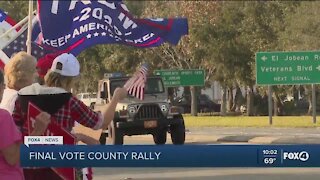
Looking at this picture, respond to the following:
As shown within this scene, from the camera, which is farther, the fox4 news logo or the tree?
the tree

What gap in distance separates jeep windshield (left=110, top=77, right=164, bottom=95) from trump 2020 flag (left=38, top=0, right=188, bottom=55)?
32.8ft

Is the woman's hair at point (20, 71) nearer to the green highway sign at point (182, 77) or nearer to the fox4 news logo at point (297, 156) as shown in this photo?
the fox4 news logo at point (297, 156)

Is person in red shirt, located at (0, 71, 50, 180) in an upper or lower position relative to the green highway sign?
lower

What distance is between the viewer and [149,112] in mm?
19312

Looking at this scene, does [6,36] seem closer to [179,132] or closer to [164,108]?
[164,108]

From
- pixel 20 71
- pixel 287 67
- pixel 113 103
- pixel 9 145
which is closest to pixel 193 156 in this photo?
pixel 113 103

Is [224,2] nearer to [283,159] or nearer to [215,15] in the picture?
[215,15]

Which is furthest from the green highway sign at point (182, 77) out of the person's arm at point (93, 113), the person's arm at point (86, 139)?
the person's arm at point (93, 113)

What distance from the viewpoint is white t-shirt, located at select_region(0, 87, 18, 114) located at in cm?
454

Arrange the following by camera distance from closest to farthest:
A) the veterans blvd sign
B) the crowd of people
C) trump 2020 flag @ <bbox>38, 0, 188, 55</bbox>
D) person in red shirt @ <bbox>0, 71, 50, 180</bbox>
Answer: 1. person in red shirt @ <bbox>0, 71, 50, 180</bbox>
2. the crowd of people
3. trump 2020 flag @ <bbox>38, 0, 188, 55</bbox>
4. the veterans blvd sign

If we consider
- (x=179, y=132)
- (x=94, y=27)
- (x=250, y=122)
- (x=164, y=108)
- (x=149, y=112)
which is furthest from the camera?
(x=250, y=122)

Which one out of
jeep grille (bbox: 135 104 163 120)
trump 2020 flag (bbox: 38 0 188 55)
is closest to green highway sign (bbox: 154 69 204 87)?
jeep grille (bbox: 135 104 163 120)

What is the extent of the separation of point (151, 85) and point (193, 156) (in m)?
16.3

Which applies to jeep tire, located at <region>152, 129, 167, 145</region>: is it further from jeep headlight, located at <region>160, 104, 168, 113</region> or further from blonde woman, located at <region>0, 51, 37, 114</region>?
blonde woman, located at <region>0, 51, 37, 114</region>
